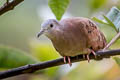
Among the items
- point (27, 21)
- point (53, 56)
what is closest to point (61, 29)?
point (53, 56)

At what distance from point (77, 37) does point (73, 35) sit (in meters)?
0.02

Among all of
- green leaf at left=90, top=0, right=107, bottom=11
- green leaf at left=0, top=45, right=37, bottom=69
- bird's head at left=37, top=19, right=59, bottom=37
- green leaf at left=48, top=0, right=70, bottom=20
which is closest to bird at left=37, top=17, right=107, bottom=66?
bird's head at left=37, top=19, right=59, bottom=37

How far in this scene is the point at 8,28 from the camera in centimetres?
355

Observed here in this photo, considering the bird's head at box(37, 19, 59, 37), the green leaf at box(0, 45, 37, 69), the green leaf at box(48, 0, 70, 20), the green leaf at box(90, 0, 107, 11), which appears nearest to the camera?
the green leaf at box(48, 0, 70, 20)

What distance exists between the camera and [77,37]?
153 cm

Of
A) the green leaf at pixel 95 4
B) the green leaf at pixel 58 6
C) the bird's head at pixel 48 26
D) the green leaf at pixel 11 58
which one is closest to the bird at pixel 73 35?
the bird's head at pixel 48 26

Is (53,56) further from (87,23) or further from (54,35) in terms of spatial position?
(87,23)

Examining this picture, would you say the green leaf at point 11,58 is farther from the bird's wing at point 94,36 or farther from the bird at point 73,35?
the bird's wing at point 94,36

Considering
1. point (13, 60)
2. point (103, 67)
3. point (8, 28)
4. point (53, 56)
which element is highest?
point (13, 60)

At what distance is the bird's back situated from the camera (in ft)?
4.93

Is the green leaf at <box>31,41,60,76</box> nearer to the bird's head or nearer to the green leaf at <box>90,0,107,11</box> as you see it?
the bird's head

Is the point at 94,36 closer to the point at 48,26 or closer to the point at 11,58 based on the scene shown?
the point at 48,26

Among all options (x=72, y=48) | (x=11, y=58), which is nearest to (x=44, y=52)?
(x=72, y=48)

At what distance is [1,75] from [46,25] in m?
0.59
